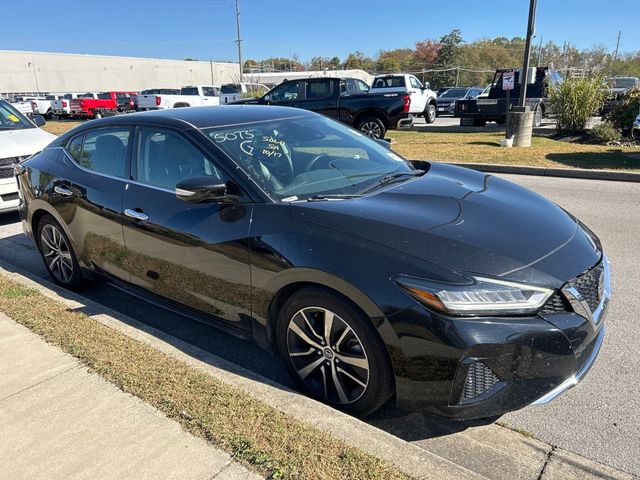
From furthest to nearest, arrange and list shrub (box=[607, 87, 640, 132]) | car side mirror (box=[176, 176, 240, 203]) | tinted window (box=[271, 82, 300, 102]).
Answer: tinted window (box=[271, 82, 300, 102]) < shrub (box=[607, 87, 640, 132]) < car side mirror (box=[176, 176, 240, 203])

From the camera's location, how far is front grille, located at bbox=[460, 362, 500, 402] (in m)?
2.29

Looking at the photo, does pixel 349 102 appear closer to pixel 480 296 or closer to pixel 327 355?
pixel 327 355

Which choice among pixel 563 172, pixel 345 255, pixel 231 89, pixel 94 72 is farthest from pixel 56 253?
pixel 94 72

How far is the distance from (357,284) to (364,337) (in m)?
0.27

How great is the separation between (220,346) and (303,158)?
1491 mm

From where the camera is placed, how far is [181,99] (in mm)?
27609

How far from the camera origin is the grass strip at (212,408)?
2223 millimetres

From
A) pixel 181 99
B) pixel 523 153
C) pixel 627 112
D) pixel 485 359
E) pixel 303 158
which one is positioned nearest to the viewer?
pixel 485 359

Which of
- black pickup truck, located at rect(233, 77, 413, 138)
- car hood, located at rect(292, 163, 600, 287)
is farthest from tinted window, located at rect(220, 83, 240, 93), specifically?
car hood, located at rect(292, 163, 600, 287)

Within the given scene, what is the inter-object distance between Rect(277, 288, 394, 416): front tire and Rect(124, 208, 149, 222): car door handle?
1.33 meters

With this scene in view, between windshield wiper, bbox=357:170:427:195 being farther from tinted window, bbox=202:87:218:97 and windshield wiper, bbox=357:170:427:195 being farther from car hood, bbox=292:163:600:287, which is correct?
tinted window, bbox=202:87:218:97

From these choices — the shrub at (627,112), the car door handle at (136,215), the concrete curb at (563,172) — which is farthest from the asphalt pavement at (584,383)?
the shrub at (627,112)

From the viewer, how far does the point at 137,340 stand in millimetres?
3453

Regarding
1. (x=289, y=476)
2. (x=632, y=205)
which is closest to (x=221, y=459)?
(x=289, y=476)
